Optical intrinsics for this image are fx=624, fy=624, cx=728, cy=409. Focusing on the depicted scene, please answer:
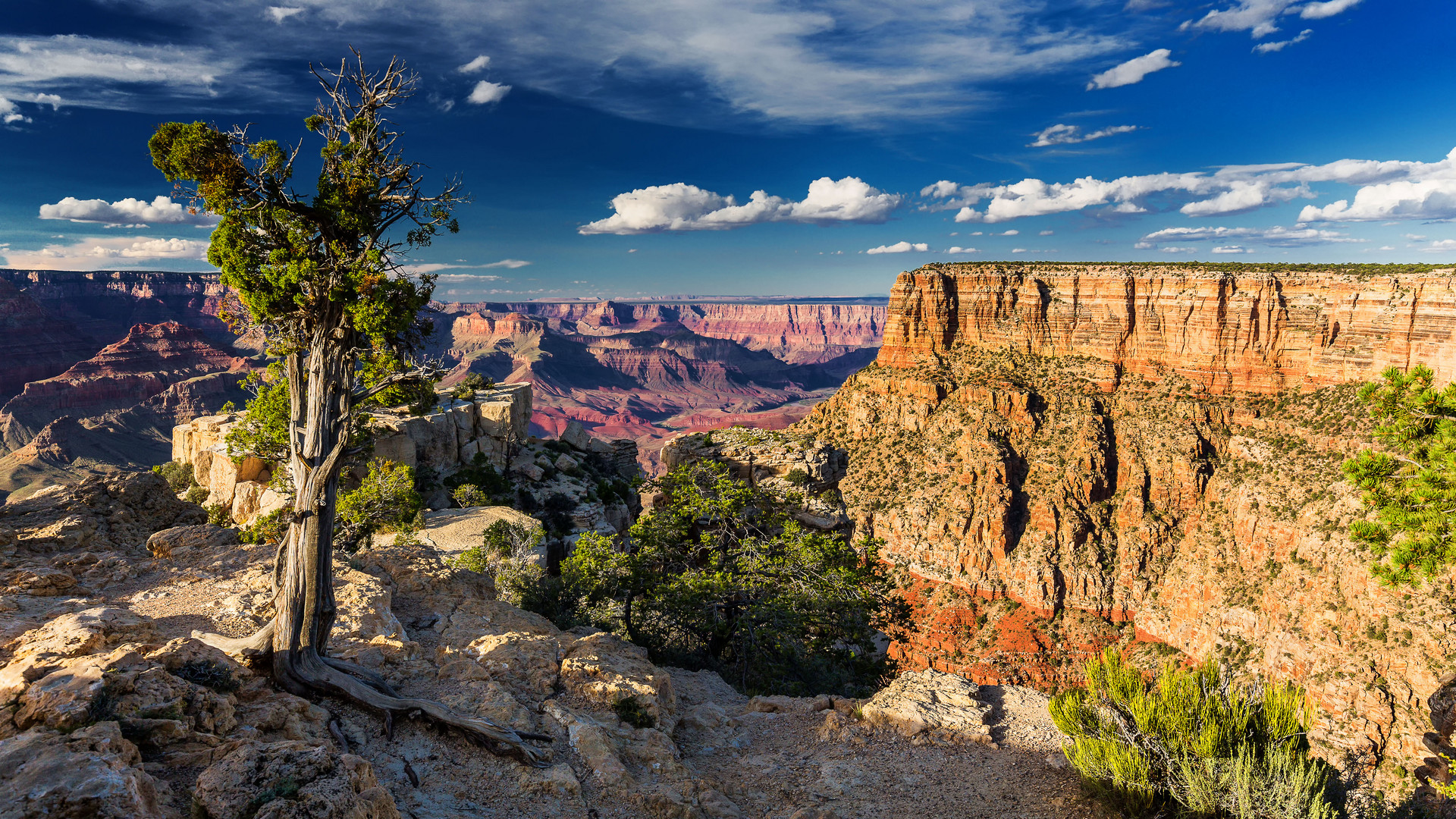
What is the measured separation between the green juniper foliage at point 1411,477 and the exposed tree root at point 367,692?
1751cm

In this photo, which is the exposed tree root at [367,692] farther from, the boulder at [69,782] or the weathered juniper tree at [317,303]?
the boulder at [69,782]

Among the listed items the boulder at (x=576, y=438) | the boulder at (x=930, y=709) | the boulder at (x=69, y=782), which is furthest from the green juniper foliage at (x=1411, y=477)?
the boulder at (x=576, y=438)

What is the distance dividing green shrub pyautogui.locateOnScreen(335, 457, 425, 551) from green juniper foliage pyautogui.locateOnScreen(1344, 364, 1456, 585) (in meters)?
27.8

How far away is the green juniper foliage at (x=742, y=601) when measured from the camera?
53.4 ft

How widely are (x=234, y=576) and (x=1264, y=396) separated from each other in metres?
Answer: 88.6

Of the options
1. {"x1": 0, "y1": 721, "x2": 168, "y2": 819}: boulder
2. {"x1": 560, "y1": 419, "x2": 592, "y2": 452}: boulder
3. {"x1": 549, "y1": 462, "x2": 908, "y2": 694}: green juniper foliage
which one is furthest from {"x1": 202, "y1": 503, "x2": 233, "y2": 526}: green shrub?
{"x1": 0, "y1": 721, "x2": 168, "y2": 819}: boulder

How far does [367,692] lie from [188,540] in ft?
33.0

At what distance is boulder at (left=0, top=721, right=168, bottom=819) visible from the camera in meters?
4.36

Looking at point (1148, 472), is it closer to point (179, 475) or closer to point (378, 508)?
point (378, 508)

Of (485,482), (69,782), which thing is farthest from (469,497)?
(69,782)

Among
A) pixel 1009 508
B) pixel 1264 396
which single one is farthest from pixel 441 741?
pixel 1264 396

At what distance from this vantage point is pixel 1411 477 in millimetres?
13758

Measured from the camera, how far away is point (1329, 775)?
922 cm

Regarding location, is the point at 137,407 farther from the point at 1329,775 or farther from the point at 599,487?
the point at 1329,775
